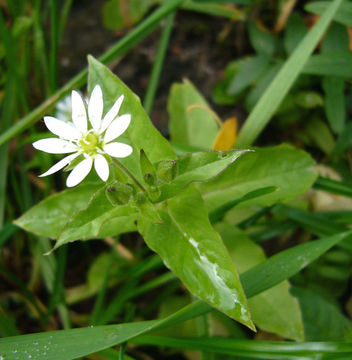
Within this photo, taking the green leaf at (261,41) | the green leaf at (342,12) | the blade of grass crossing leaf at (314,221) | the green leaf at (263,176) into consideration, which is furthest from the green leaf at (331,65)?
the blade of grass crossing leaf at (314,221)

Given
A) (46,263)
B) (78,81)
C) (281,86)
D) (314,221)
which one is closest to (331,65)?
(281,86)

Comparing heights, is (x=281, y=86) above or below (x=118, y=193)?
above

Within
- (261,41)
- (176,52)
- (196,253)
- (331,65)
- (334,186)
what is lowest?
(196,253)

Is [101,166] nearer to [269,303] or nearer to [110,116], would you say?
[110,116]

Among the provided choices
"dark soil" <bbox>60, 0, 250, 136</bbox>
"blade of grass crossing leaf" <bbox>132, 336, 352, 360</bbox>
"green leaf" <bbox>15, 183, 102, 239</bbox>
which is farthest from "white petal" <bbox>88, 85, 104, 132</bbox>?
"dark soil" <bbox>60, 0, 250, 136</bbox>

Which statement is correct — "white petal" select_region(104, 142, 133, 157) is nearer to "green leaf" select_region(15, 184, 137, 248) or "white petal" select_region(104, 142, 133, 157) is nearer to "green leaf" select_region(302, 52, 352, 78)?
"green leaf" select_region(15, 184, 137, 248)

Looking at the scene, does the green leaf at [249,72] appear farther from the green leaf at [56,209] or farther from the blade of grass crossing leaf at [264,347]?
the blade of grass crossing leaf at [264,347]
